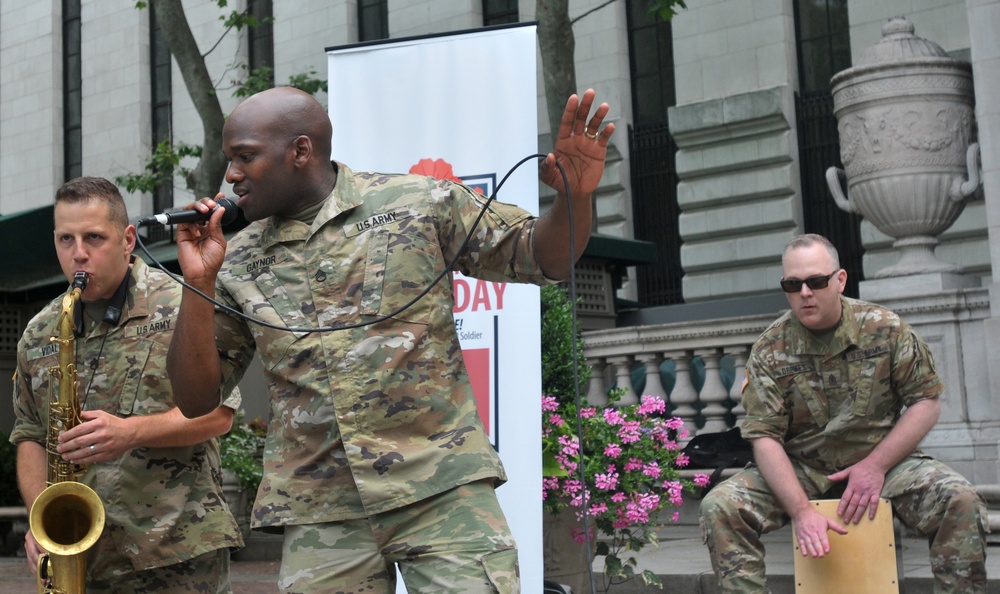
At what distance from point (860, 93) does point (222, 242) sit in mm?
8223

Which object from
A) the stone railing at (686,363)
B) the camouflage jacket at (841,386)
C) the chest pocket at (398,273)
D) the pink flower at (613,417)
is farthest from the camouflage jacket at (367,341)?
the stone railing at (686,363)

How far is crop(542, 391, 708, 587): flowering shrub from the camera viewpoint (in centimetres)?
700

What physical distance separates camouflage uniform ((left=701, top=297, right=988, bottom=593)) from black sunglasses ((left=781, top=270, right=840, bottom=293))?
17cm

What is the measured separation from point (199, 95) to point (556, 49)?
164 inches

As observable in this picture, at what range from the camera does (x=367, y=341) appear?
378 centimetres

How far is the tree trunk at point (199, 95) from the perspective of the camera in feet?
46.6

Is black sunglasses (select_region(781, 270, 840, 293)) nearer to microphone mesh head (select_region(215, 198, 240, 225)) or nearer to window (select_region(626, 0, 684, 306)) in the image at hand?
microphone mesh head (select_region(215, 198, 240, 225))

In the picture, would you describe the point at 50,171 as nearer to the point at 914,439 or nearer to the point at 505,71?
the point at 505,71

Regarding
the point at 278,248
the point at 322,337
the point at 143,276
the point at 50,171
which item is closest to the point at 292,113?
the point at 278,248

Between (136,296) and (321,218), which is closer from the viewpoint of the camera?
(321,218)

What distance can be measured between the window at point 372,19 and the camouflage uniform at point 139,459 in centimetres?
1801

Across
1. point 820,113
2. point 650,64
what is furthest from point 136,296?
point 650,64

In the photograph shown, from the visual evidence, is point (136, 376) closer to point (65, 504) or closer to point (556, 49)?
point (65, 504)

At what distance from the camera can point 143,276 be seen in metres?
4.84
